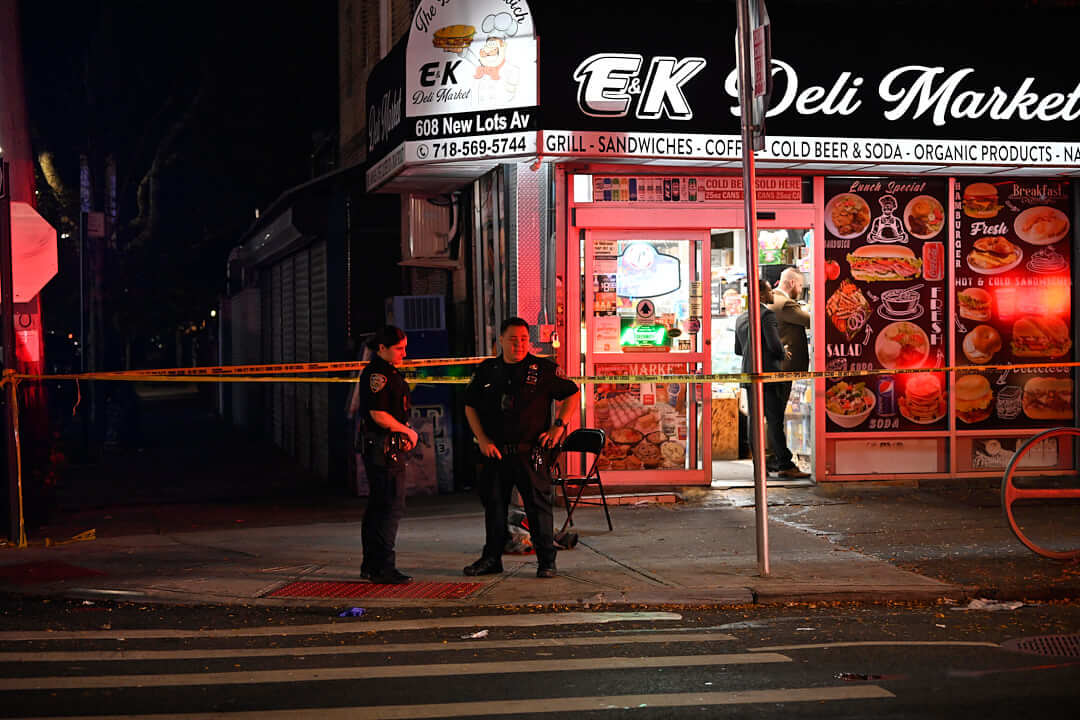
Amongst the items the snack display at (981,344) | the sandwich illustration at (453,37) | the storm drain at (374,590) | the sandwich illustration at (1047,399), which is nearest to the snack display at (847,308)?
the snack display at (981,344)

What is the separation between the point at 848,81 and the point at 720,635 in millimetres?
6619

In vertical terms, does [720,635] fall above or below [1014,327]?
below

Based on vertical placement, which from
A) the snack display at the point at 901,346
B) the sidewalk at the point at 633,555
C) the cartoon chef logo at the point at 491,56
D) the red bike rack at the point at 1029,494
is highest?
the cartoon chef logo at the point at 491,56

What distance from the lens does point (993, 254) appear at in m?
13.2

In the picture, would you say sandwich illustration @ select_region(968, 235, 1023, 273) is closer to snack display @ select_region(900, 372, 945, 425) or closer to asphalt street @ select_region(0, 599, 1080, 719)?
snack display @ select_region(900, 372, 945, 425)

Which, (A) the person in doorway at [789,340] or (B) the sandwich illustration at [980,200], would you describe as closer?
(B) the sandwich illustration at [980,200]

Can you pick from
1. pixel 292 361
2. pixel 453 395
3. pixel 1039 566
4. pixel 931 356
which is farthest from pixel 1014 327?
pixel 292 361

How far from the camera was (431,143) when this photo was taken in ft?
39.0

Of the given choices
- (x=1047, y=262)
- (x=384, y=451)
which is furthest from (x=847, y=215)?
(x=384, y=451)

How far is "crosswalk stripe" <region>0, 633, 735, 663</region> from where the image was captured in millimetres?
6973

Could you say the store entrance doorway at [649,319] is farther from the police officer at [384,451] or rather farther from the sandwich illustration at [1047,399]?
the police officer at [384,451]

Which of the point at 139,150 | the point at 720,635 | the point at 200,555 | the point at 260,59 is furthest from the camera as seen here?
the point at 260,59

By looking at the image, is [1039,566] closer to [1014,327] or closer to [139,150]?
[1014,327]

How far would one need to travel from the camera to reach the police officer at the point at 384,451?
896 centimetres
